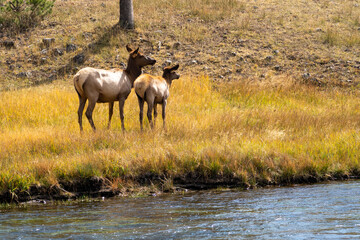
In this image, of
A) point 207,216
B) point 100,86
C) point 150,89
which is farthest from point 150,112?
point 207,216

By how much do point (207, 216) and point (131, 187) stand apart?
2.17 meters

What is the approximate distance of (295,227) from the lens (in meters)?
6.13

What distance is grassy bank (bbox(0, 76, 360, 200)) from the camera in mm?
8570

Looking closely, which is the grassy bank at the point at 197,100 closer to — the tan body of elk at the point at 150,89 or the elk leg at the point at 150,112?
the elk leg at the point at 150,112

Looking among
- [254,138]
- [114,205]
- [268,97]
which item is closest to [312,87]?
[268,97]

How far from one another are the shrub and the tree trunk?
14.3 ft

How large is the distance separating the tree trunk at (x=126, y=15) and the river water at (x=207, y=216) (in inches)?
643

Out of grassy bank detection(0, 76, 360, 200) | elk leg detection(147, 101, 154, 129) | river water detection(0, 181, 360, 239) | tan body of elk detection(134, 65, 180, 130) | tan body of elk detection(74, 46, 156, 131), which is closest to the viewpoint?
river water detection(0, 181, 360, 239)

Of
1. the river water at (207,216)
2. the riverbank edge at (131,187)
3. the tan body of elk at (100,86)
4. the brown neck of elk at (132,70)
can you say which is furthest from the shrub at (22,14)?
the river water at (207,216)

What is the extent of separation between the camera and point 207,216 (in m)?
6.82

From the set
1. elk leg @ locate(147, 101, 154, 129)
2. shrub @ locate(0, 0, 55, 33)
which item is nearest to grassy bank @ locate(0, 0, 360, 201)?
elk leg @ locate(147, 101, 154, 129)

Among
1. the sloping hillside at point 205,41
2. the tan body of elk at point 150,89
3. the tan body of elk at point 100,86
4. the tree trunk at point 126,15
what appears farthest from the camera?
the tree trunk at point 126,15

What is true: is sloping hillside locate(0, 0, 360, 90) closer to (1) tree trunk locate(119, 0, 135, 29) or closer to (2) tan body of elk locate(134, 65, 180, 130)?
(1) tree trunk locate(119, 0, 135, 29)

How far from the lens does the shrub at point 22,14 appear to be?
2470 cm
